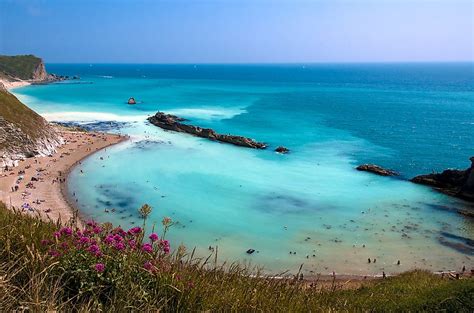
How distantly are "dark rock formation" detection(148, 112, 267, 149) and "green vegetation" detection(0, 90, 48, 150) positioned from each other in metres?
24.7

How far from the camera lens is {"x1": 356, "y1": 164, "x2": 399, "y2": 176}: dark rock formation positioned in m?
52.3

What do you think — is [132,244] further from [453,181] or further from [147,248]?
[453,181]

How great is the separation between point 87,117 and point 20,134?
37849 mm

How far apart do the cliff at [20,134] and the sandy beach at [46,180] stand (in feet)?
4.43

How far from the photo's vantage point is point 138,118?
91.4 meters

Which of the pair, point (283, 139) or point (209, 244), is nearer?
point (209, 244)

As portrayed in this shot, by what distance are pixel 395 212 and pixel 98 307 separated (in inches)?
1503

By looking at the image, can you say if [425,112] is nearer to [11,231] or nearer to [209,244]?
[209,244]

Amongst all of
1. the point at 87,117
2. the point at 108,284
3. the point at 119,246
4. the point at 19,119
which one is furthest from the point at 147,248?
the point at 87,117

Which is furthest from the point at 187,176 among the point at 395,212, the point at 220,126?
the point at 220,126

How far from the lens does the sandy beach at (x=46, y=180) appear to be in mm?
35750

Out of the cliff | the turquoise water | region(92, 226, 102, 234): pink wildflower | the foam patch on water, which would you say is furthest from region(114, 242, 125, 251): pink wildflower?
the foam patch on water

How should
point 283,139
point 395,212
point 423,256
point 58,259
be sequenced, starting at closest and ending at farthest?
point 58,259 → point 423,256 → point 395,212 → point 283,139

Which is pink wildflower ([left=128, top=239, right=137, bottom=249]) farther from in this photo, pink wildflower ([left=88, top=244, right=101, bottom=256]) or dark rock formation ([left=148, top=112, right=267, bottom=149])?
dark rock formation ([left=148, top=112, right=267, bottom=149])
